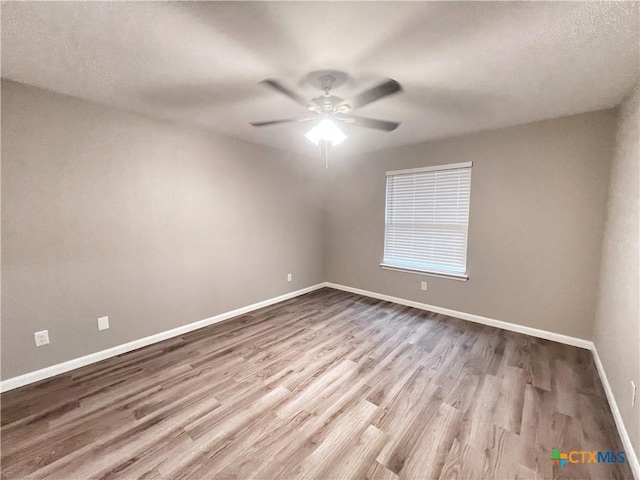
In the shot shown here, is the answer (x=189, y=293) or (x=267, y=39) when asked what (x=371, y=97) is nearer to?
(x=267, y=39)

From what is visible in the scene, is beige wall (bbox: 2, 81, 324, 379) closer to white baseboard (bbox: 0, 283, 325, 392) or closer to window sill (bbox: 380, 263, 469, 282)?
white baseboard (bbox: 0, 283, 325, 392)

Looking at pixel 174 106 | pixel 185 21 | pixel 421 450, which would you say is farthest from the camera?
pixel 174 106

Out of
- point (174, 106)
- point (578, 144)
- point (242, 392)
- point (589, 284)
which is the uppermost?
point (174, 106)

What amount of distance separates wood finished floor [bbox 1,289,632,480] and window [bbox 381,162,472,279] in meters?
1.12

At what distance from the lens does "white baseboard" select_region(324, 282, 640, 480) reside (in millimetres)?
1448

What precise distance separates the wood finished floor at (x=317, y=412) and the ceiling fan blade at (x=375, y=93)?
214 centimetres

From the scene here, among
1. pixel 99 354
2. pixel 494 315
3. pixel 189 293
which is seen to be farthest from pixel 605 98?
pixel 99 354

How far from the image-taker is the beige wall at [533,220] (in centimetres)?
251

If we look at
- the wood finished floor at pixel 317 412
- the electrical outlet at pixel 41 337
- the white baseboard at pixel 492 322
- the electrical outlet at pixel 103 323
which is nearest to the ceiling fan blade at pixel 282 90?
the wood finished floor at pixel 317 412

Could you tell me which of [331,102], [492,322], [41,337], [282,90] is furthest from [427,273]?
[41,337]

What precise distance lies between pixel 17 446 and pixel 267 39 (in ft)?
9.09

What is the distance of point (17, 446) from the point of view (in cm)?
148

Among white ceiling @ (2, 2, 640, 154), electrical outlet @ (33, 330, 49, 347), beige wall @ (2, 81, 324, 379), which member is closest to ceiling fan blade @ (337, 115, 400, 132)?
white ceiling @ (2, 2, 640, 154)

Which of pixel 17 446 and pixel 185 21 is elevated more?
pixel 185 21
